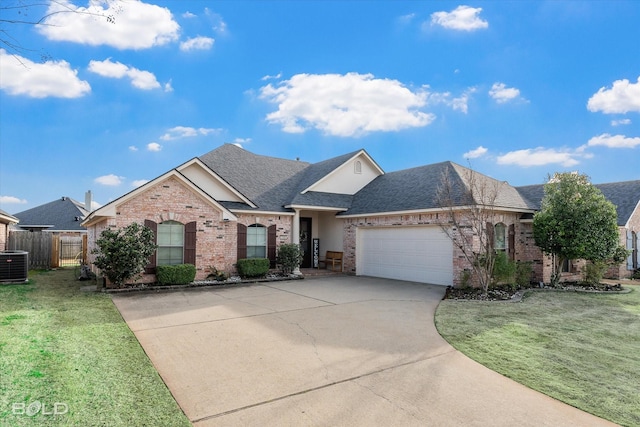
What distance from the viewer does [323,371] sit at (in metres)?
5.05

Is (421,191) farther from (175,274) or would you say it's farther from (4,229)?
(4,229)

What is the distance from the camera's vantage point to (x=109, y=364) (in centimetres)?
503

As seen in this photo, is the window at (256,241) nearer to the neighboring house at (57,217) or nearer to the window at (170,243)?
the window at (170,243)

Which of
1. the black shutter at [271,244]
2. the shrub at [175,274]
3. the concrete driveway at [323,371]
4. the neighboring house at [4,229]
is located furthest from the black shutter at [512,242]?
the neighboring house at [4,229]

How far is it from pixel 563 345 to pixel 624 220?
50.8 ft

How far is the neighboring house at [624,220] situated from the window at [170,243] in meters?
15.0

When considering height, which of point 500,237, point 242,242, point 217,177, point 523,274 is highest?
point 217,177

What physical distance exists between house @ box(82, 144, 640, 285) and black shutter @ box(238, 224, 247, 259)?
4 centimetres

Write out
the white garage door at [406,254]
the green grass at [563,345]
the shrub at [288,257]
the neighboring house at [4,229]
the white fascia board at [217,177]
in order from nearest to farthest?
the green grass at [563,345], the white garage door at [406,254], the white fascia board at [217,177], the shrub at [288,257], the neighboring house at [4,229]

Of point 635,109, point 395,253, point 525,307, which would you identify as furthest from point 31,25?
point 635,109

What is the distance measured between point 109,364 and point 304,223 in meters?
14.4

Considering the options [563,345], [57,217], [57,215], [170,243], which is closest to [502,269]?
[563,345]

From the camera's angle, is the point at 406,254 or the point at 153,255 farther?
the point at 406,254

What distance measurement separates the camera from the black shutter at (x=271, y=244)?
1577 cm
